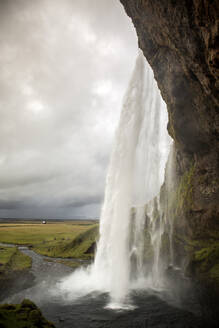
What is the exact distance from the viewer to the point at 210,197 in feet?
86.4

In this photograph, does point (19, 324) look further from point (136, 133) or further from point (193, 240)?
point (136, 133)

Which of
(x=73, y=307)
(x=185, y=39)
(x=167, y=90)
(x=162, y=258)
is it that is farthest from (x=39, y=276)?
(x=185, y=39)

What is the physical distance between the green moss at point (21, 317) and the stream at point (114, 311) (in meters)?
3.69

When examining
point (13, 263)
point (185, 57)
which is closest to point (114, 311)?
point (185, 57)

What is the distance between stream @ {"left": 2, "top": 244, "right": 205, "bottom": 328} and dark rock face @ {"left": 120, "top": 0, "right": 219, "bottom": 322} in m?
5.92

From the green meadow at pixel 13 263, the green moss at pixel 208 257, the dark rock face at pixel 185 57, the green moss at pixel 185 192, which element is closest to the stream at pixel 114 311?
the green moss at pixel 208 257

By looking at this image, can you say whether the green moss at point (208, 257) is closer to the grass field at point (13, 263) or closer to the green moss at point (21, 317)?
the green moss at point (21, 317)

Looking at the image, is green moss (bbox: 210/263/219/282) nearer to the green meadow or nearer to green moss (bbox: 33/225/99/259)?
green moss (bbox: 33/225/99/259)

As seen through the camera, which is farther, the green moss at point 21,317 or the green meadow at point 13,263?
the green meadow at point 13,263

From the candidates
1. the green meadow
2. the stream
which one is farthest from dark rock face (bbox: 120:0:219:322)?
the green meadow

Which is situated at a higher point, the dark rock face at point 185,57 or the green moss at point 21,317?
the dark rock face at point 185,57

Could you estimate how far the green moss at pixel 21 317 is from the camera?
12429 mm

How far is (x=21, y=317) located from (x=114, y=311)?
984 cm

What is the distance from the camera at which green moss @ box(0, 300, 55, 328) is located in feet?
40.8
